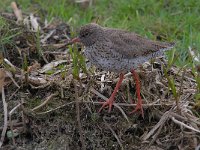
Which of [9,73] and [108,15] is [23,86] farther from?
[108,15]

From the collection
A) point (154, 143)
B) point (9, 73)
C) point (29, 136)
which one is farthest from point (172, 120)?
point (9, 73)

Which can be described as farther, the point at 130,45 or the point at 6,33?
the point at 6,33

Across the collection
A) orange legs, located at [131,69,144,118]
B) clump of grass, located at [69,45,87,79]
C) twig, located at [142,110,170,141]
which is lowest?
twig, located at [142,110,170,141]

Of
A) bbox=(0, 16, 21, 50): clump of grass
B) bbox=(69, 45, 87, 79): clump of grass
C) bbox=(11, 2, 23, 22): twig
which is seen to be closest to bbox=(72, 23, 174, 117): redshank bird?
bbox=(69, 45, 87, 79): clump of grass

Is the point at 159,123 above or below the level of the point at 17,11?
below

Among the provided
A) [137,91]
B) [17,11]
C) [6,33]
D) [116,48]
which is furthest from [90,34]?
[17,11]

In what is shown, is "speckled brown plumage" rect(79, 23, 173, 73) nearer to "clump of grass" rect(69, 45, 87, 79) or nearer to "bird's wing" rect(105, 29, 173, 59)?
"bird's wing" rect(105, 29, 173, 59)

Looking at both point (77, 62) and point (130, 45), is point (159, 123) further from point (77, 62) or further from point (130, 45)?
point (77, 62)

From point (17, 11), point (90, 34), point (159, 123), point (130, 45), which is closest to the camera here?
point (159, 123)
